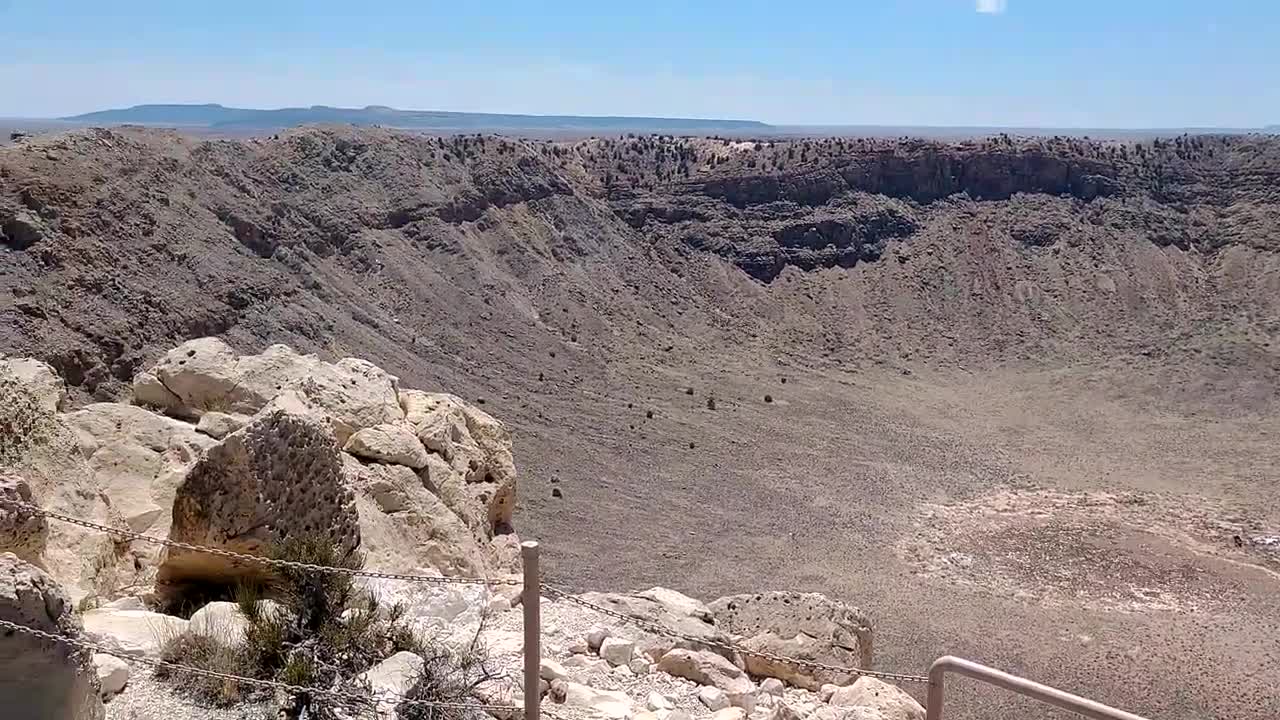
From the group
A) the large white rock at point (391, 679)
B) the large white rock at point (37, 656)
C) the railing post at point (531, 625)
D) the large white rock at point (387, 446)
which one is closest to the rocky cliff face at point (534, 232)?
the large white rock at point (387, 446)

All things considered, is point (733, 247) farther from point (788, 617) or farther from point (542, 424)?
point (788, 617)

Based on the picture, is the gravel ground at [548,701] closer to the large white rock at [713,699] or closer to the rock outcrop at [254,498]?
the large white rock at [713,699]

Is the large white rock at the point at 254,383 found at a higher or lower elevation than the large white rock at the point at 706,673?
higher

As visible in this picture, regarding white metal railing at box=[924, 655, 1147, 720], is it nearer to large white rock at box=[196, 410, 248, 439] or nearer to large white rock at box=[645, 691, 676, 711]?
large white rock at box=[645, 691, 676, 711]

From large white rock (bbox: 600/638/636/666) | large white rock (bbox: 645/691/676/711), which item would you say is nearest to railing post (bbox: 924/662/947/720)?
large white rock (bbox: 645/691/676/711)

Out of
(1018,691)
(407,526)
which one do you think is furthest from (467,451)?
(1018,691)

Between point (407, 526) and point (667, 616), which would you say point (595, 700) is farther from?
point (407, 526)
